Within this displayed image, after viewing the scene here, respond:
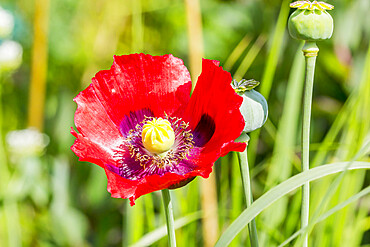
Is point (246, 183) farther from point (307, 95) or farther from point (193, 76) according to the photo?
point (193, 76)

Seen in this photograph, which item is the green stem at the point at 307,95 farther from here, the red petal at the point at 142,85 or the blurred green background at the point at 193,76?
the blurred green background at the point at 193,76

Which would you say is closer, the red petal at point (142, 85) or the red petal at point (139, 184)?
the red petal at point (139, 184)

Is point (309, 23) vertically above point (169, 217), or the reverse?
point (309, 23)

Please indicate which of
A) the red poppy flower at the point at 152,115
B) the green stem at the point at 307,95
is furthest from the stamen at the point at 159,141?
the green stem at the point at 307,95

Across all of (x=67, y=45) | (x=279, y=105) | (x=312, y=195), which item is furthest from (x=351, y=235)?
(x=67, y=45)

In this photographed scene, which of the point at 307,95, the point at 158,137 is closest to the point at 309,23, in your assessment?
the point at 307,95
